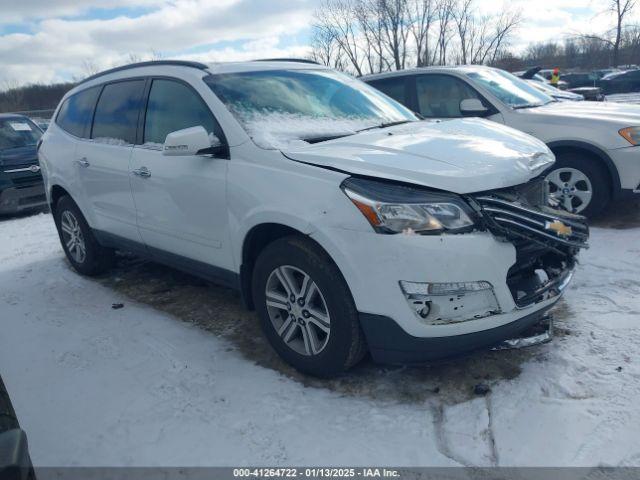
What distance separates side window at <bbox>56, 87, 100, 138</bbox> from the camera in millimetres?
4789

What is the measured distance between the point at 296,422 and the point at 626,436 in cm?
155

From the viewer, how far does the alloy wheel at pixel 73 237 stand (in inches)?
203

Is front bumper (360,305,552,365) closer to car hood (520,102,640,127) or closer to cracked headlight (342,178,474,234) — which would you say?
cracked headlight (342,178,474,234)

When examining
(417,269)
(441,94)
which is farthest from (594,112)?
(417,269)

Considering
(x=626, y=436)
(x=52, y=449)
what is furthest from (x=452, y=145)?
(x=52, y=449)

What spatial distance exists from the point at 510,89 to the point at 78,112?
16.1ft

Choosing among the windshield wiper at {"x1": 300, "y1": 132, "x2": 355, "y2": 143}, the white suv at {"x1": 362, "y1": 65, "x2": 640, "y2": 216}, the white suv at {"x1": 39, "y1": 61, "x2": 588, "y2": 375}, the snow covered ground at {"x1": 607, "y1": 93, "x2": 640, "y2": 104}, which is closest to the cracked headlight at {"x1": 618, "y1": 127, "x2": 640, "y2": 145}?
the white suv at {"x1": 362, "y1": 65, "x2": 640, "y2": 216}

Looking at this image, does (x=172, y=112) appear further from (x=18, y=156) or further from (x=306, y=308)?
(x=18, y=156)

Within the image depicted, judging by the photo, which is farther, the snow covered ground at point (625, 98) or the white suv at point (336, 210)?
the snow covered ground at point (625, 98)

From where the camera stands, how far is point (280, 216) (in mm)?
2873

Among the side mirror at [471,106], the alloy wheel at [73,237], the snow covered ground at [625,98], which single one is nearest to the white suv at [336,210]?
the alloy wheel at [73,237]

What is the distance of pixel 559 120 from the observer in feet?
18.4

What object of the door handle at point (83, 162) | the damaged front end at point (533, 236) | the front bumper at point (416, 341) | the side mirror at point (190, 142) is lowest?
the front bumper at point (416, 341)

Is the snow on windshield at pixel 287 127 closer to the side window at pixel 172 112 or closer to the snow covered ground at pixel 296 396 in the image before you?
the side window at pixel 172 112
